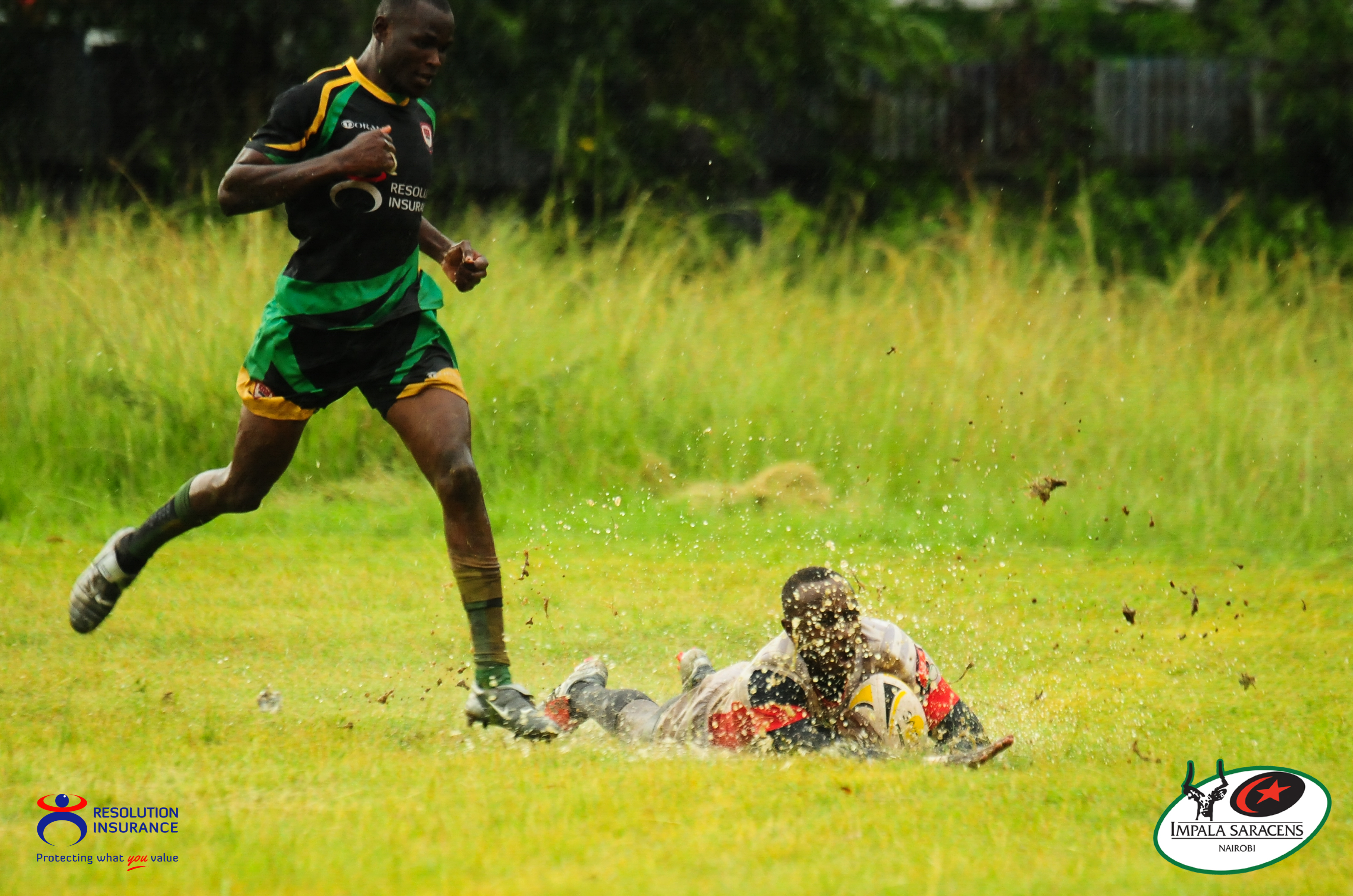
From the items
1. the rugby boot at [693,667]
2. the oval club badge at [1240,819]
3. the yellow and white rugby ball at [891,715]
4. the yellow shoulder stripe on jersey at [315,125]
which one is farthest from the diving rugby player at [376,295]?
the oval club badge at [1240,819]

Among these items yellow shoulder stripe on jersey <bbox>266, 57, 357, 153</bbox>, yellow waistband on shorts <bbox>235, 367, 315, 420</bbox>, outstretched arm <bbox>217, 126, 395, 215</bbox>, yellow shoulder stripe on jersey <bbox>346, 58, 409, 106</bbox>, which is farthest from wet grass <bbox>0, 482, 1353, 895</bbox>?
yellow shoulder stripe on jersey <bbox>346, 58, 409, 106</bbox>

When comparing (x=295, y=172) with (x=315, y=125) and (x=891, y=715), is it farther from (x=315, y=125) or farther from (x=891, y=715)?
(x=891, y=715)

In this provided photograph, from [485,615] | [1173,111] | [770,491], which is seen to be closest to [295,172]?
[485,615]

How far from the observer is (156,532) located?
514 cm

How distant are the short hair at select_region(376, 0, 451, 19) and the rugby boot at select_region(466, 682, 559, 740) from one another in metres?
2.12

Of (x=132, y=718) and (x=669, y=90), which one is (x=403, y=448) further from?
(x=669, y=90)

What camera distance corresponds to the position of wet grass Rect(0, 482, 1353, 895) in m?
3.30

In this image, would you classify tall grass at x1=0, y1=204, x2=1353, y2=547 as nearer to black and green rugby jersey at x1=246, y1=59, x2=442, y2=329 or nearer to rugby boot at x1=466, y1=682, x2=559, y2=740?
black and green rugby jersey at x1=246, y1=59, x2=442, y2=329

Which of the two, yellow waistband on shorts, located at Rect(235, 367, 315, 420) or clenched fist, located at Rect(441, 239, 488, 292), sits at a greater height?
clenched fist, located at Rect(441, 239, 488, 292)

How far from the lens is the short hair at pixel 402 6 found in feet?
14.8

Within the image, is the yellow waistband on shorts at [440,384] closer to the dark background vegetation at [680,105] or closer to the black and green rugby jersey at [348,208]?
the black and green rugby jersey at [348,208]

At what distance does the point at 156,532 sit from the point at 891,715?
8.76ft

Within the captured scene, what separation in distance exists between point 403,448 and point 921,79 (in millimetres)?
8450

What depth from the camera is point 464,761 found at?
13.7 ft
